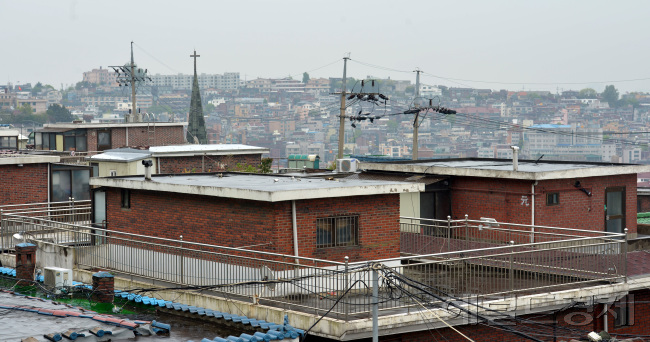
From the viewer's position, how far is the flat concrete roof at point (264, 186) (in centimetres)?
1898

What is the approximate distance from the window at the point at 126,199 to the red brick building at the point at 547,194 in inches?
364

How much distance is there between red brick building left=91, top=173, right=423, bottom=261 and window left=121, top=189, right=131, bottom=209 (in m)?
0.29

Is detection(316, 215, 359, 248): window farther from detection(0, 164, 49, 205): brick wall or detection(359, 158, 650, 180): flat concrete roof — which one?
detection(0, 164, 49, 205): brick wall

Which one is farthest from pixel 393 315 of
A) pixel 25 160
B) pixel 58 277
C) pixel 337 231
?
pixel 25 160

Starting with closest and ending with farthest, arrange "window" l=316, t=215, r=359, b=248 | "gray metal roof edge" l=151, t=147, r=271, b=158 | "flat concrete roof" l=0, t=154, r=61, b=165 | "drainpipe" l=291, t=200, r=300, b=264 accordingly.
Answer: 1. "drainpipe" l=291, t=200, r=300, b=264
2. "window" l=316, t=215, r=359, b=248
3. "flat concrete roof" l=0, t=154, r=61, b=165
4. "gray metal roof edge" l=151, t=147, r=271, b=158

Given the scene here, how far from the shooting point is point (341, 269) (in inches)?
765

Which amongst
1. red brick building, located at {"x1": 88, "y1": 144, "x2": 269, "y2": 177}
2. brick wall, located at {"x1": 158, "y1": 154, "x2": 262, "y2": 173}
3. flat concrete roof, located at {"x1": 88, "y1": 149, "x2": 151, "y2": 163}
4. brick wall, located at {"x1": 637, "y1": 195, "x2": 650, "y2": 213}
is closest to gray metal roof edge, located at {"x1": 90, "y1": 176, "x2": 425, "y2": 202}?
flat concrete roof, located at {"x1": 88, "y1": 149, "x2": 151, "y2": 163}

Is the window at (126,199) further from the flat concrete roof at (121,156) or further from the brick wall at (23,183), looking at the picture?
the flat concrete roof at (121,156)

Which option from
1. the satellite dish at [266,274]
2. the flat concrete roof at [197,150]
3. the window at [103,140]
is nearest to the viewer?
the satellite dish at [266,274]

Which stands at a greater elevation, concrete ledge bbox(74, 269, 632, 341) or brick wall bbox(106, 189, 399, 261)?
brick wall bbox(106, 189, 399, 261)

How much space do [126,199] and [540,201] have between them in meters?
11.2

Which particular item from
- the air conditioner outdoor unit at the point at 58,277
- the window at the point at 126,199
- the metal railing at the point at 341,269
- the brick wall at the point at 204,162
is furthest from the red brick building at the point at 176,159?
the air conditioner outdoor unit at the point at 58,277

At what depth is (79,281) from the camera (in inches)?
859

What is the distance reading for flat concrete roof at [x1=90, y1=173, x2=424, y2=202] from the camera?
19.0m
